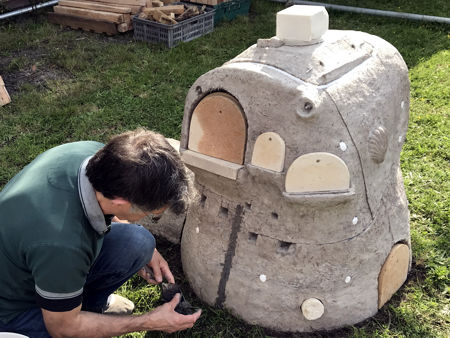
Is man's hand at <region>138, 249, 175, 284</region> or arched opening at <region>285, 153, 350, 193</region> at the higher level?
arched opening at <region>285, 153, 350, 193</region>

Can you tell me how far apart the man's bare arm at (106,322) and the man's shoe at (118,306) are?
1.87ft

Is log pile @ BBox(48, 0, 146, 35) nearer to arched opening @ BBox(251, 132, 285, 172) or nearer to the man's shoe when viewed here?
the man's shoe

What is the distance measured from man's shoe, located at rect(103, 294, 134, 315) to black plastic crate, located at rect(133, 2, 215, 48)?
460 cm

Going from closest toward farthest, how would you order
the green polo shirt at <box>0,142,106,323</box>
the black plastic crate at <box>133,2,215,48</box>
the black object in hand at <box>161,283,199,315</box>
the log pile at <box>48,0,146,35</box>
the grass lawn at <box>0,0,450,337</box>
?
the green polo shirt at <box>0,142,106,323</box> → the black object in hand at <box>161,283,199,315</box> → the grass lawn at <box>0,0,450,337</box> → the black plastic crate at <box>133,2,215,48</box> → the log pile at <box>48,0,146,35</box>

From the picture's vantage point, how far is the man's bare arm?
6.62 feet

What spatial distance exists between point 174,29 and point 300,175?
16.3ft

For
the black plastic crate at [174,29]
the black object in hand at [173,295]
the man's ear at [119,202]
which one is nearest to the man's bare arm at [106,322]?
the black object in hand at [173,295]

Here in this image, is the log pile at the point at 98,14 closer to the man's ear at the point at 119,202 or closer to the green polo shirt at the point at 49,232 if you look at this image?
the green polo shirt at the point at 49,232

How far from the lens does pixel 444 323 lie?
2.75 meters

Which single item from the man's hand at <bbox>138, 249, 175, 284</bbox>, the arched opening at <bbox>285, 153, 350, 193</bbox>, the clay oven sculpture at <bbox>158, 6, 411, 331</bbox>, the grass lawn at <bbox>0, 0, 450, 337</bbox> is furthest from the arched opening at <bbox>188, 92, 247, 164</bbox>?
the grass lawn at <bbox>0, 0, 450, 337</bbox>

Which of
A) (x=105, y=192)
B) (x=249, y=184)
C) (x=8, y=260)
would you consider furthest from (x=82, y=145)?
(x=249, y=184)

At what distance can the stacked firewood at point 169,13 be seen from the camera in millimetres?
6762

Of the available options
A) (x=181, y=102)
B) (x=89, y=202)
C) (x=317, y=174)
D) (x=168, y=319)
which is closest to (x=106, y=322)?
(x=168, y=319)

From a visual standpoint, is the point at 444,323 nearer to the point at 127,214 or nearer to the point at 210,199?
the point at 210,199
